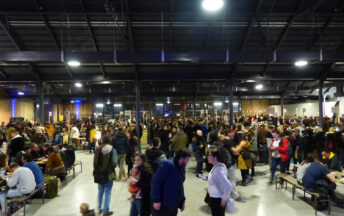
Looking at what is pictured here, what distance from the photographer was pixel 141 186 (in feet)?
12.3

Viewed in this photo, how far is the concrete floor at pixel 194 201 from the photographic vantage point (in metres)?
5.28

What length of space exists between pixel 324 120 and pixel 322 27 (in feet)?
20.3

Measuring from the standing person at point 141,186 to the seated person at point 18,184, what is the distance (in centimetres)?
281

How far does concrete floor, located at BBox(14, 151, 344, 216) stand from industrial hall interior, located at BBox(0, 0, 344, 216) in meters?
0.04

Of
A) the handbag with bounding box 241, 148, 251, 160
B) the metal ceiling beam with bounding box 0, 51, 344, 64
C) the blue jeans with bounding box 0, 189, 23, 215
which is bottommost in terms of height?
the blue jeans with bounding box 0, 189, 23, 215

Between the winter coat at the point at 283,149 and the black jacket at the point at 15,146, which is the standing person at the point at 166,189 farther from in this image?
the black jacket at the point at 15,146

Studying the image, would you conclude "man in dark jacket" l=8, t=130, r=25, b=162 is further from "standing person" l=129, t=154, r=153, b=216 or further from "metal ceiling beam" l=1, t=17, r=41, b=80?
"standing person" l=129, t=154, r=153, b=216

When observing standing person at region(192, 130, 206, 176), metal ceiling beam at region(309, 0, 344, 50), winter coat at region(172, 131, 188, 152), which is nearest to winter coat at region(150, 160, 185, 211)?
standing person at region(192, 130, 206, 176)

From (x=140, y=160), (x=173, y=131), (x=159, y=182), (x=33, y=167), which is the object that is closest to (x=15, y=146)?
(x=33, y=167)

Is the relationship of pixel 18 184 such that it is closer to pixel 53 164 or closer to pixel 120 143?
pixel 53 164

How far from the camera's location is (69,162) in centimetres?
819

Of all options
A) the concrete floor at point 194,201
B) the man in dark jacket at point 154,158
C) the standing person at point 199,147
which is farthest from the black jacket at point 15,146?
the man in dark jacket at point 154,158

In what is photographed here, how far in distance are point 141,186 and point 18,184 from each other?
10.4 feet

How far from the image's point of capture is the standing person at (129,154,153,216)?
3.74 metres
